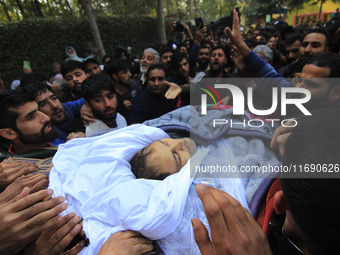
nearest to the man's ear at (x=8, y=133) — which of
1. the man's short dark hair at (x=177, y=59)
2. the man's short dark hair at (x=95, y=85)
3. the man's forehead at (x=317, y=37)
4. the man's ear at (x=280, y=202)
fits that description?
the man's short dark hair at (x=95, y=85)

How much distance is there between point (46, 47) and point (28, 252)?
10.8 meters

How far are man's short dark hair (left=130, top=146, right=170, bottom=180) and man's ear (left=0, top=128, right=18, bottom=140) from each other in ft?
4.79

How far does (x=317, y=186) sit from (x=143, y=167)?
1327 millimetres

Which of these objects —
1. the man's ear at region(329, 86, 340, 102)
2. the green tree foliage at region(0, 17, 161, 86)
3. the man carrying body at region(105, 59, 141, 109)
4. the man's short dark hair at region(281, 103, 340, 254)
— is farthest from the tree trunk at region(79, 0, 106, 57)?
the man's short dark hair at region(281, 103, 340, 254)

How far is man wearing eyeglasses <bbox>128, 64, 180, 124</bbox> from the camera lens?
325 centimetres

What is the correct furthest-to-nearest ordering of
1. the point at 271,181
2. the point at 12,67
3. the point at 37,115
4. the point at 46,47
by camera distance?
the point at 46,47 < the point at 12,67 < the point at 37,115 < the point at 271,181

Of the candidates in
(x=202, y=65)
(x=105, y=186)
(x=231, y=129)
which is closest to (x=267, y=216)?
(x=231, y=129)

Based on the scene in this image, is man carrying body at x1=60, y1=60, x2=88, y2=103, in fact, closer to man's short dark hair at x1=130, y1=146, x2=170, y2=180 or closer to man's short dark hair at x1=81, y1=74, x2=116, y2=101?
man's short dark hair at x1=81, y1=74, x2=116, y2=101

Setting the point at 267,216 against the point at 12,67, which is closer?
the point at 267,216

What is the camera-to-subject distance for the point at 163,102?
3.40m

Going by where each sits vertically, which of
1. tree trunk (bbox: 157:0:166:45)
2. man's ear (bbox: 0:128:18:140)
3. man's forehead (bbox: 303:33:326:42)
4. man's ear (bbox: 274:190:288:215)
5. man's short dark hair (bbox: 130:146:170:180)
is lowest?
man's short dark hair (bbox: 130:146:170:180)

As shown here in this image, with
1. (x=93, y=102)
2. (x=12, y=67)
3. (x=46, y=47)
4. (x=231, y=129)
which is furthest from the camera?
(x=46, y=47)

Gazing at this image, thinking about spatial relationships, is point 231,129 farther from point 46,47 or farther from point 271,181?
point 46,47

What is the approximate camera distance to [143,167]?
1.77 meters
